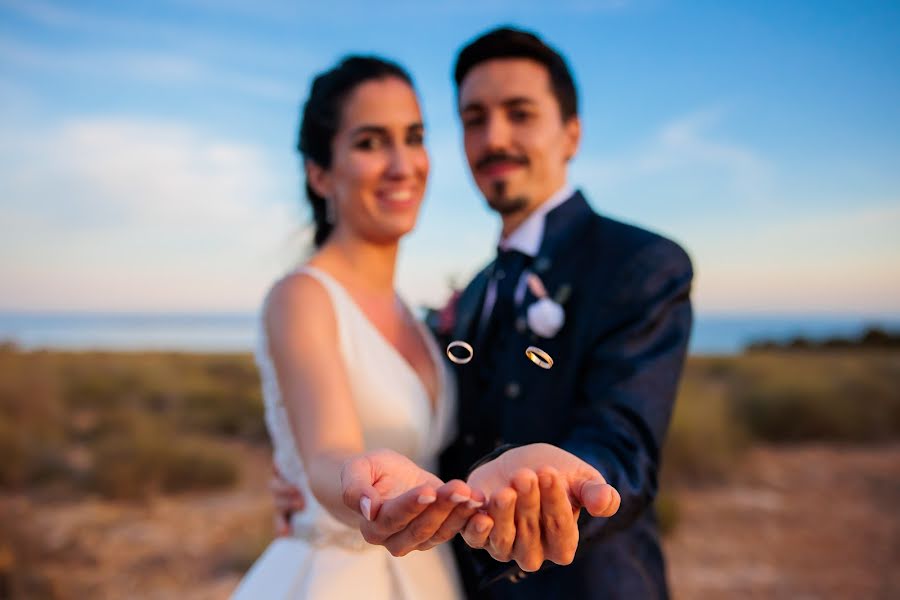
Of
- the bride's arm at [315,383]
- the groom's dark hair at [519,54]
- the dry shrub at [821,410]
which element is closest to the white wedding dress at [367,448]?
the bride's arm at [315,383]

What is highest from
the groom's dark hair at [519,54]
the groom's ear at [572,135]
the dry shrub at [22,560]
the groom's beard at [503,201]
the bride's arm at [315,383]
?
the groom's dark hair at [519,54]

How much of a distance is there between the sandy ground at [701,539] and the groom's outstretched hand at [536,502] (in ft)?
21.2

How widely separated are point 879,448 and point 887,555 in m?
5.07

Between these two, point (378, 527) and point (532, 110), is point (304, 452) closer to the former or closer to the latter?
point (378, 527)

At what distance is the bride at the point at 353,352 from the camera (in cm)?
204

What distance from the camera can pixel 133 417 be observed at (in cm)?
1184

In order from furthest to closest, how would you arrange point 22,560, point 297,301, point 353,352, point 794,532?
point 794,532, point 22,560, point 353,352, point 297,301

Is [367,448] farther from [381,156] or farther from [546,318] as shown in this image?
[381,156]

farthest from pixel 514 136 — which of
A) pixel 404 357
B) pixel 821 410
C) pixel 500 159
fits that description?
pixel 821 410

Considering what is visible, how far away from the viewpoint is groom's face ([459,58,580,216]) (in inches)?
99.3

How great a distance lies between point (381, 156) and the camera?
247 cm

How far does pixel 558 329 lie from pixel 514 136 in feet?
2.73

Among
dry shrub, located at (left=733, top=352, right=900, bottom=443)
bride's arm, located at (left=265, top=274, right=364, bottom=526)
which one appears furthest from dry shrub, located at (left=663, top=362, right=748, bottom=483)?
bride's arm, located at (left=265, top=274, right=364, bottom=526)

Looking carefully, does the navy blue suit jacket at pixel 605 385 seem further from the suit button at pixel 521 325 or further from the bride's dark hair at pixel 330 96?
the bride's dark hair at pixel 330 96
